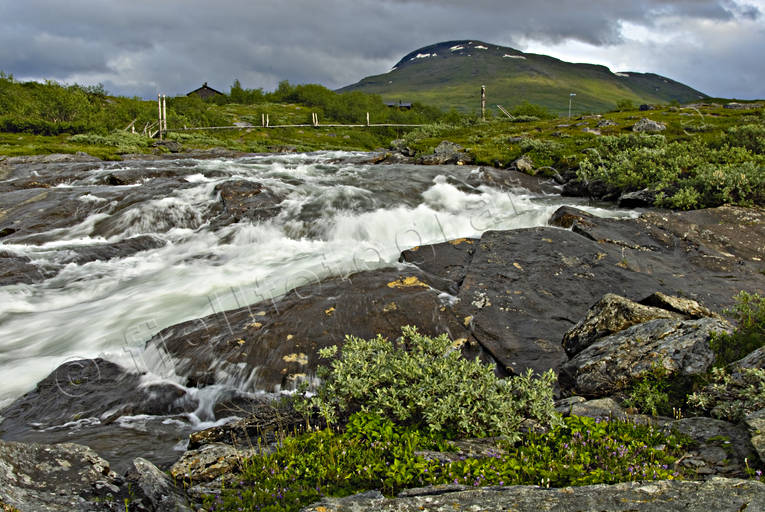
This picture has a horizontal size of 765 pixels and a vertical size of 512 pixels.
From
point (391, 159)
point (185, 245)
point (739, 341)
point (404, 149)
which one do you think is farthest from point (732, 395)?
point (404, 149)

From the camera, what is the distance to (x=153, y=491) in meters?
4.32

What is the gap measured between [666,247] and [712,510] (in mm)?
11623

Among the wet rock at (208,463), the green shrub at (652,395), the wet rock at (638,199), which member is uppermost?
the wet rock at (638,199)

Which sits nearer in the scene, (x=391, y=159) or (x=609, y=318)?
(x=609, y=318)

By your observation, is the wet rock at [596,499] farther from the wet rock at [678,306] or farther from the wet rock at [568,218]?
the wet rock at [568,218]

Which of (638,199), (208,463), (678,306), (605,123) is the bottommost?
(208,463)

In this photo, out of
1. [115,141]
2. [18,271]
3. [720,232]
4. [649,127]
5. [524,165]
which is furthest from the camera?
[115,141]

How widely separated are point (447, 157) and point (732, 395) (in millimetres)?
26135

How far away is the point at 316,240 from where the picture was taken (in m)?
16.1

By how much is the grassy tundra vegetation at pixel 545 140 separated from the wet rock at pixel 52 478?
1780 centimetres

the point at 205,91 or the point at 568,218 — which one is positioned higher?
the point at 205,91

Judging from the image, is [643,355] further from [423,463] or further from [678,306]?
[423,463]

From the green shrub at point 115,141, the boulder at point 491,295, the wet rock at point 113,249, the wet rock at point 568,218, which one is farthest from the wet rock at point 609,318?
the green shrub at point 115,141

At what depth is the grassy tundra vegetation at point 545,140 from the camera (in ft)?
56.7
